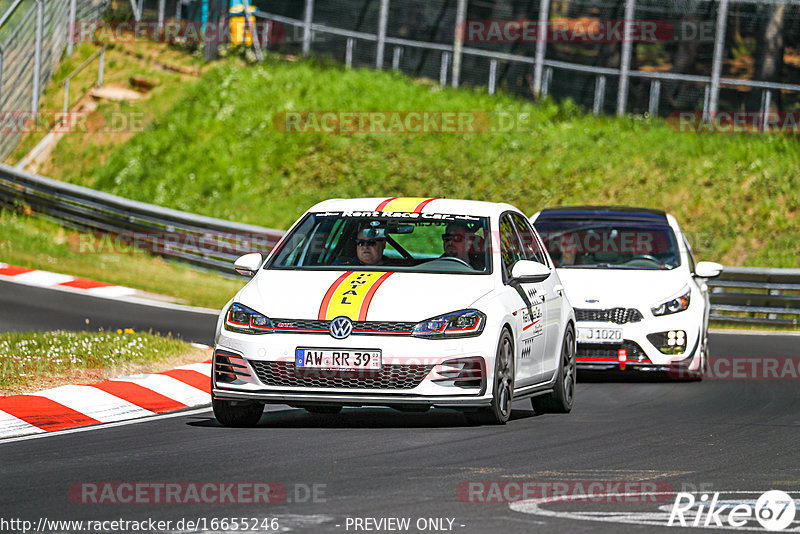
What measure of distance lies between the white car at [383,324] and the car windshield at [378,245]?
11 millimetres

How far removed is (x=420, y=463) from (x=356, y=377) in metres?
1.27

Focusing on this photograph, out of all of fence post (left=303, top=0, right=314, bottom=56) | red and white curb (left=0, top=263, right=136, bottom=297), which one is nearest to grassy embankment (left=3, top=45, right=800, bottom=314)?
fence post (left=303, top=0, right=314, bottom=56)

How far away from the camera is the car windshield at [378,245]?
10.5 metres

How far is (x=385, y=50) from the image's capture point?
102ft

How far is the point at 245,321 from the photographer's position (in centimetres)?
976

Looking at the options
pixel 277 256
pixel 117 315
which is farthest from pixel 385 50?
pixel 277 256

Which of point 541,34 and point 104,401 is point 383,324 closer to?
point 104,401

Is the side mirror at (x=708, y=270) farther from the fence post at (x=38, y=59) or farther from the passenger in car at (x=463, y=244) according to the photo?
the fence post at (x=38, y=59)

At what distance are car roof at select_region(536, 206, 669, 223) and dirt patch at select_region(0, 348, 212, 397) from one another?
4013mm

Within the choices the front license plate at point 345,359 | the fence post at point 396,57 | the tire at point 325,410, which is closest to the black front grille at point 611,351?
the tire at point 325,410

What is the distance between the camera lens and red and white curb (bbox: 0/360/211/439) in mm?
10062


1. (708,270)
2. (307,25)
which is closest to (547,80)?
(307,25)

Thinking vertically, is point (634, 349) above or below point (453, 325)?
below

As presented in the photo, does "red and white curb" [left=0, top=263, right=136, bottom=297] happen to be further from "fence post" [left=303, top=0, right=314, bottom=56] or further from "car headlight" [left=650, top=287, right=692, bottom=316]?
"fence post" [left=303, top=0, right=314, bottom=56]
